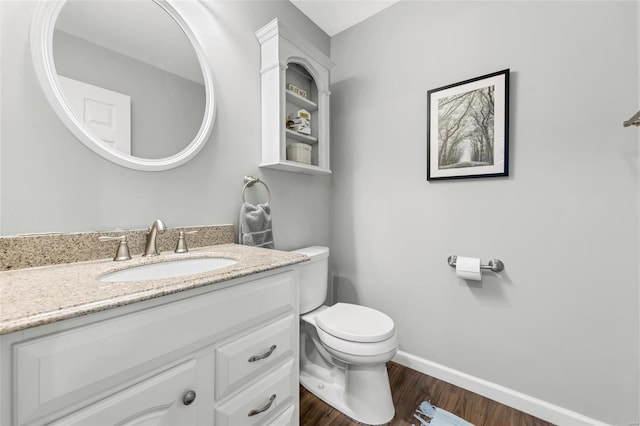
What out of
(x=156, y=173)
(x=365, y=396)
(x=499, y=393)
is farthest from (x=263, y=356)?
(x=499, y=393)

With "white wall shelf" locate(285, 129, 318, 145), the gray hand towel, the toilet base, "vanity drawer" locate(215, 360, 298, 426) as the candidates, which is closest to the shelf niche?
"white wall shelf" locate(285, 129, 318, 145)

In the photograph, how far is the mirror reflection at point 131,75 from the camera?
3.02 ft

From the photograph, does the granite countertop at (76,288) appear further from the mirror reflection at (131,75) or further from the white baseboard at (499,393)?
the white baseboard at (499,393)

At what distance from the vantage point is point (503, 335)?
4.63 feet

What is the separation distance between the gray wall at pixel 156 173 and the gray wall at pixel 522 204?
596 mm

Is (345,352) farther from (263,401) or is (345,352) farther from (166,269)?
(166,269)

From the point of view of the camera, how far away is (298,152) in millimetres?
1625

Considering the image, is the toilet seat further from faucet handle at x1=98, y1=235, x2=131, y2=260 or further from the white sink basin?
faucet handle at x1=98, y1=235, x2=131, y2=260

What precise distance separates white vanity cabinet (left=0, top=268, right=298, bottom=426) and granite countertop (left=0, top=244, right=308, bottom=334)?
0.03 metres

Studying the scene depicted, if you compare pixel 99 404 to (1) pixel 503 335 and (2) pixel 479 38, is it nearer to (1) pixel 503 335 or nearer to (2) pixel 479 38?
(1) pixel 503 335

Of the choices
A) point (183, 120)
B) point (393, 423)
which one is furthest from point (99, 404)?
point (393, 423)

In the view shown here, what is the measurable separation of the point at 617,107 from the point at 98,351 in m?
2.00

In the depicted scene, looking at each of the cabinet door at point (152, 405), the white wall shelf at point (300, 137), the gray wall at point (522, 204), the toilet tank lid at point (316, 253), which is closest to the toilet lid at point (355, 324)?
the toilet tank lid at point (316, 253)

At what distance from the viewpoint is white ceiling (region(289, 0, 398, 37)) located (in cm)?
174
